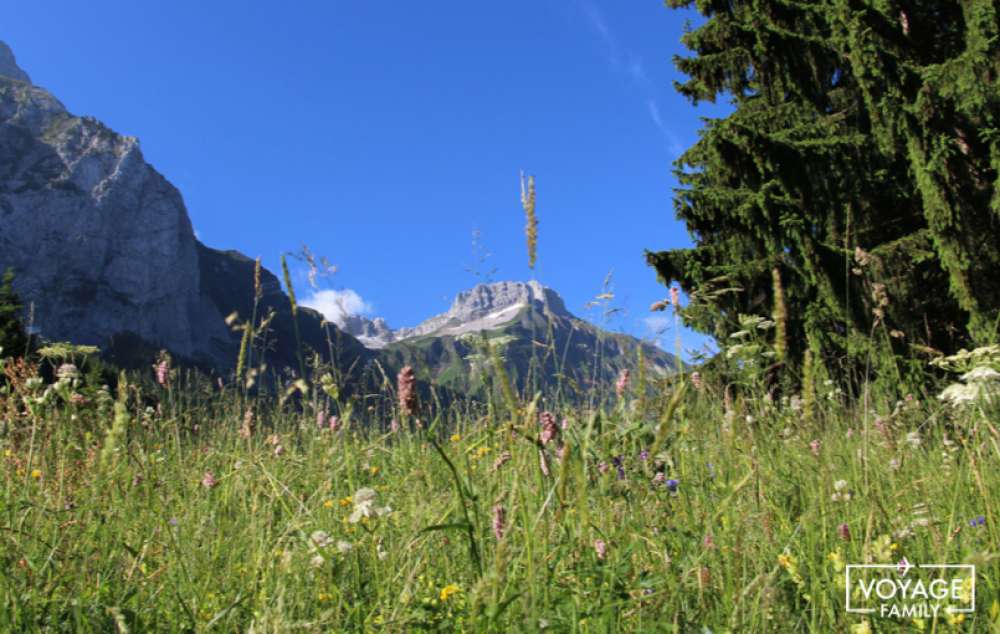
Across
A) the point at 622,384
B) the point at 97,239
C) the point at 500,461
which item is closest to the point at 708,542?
the point at 500,461

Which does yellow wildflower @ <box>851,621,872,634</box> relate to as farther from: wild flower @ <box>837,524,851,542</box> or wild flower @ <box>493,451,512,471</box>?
wild flower @ <box>493,451,512,471</box>

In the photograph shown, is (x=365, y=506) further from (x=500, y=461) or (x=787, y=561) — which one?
(x=787, y=561)

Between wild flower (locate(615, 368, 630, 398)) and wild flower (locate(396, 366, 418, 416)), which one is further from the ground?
wild flower (locate(615, 368, 630, 398))

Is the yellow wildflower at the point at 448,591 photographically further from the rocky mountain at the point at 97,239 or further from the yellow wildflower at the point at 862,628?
the rocky mountain at the point at 97,239

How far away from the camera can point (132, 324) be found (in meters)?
116

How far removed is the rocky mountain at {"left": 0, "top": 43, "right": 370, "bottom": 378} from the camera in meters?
111

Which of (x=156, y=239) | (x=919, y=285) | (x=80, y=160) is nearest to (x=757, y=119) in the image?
(x=919, y=285)

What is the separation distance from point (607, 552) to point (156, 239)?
466ft

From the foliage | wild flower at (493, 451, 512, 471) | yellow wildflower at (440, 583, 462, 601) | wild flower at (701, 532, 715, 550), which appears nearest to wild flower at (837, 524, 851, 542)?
wild flower at (701, 532, 715, 550)

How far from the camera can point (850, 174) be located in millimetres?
10125

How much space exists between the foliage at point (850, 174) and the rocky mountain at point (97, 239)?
3887 inches

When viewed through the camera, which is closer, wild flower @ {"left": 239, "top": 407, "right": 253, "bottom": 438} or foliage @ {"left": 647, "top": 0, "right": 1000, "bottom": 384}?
wild flower @ {"left": 239, "top": 407, "right": 253, "bottom": 438}

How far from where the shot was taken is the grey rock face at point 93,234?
4368 inches

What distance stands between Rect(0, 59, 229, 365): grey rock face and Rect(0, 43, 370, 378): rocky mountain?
0.19m
